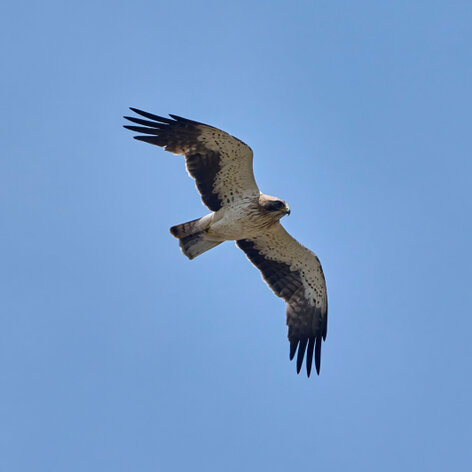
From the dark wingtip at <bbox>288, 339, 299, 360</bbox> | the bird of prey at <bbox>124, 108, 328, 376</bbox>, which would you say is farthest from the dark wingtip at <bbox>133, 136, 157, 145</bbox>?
the dark wingtip at <bbox>288, 339, 299, 360</bbox>

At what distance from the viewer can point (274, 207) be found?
14953 millimetres

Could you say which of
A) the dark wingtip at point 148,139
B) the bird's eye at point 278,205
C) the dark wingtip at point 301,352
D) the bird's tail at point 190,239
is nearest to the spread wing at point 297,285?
the dark wingtip at point 301,352

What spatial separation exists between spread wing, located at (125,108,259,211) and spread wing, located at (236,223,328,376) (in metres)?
1.20

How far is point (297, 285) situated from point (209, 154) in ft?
9.29

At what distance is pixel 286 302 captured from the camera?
16406 mm

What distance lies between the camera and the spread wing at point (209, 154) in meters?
14.8

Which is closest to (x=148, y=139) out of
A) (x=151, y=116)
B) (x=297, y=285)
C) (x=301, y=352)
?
(x=151, y=116)

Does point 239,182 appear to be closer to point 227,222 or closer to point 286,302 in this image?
point 227,222

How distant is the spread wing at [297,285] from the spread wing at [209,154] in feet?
3.93

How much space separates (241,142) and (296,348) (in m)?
3.64

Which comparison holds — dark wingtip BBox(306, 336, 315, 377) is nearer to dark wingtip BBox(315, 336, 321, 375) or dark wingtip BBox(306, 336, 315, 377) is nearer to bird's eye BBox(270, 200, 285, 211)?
dark wingtip BBox(315, 336, 321, 375)

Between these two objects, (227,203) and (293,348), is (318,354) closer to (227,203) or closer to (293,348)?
(293,348)

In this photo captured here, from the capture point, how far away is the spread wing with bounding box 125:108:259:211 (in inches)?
584

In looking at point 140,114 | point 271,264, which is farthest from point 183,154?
point 271,264
